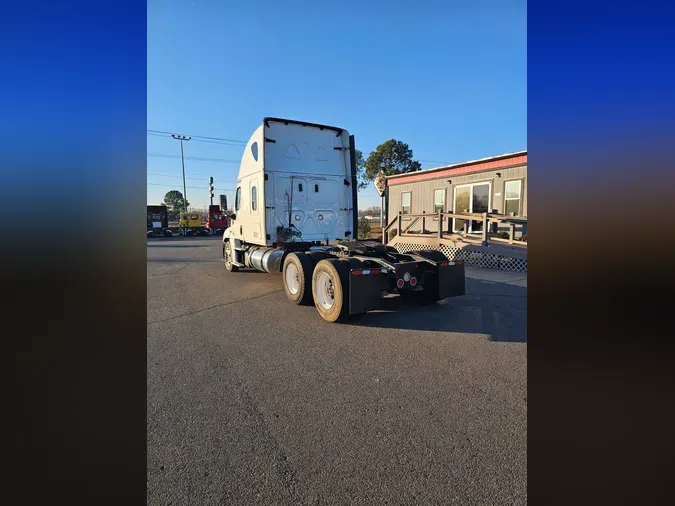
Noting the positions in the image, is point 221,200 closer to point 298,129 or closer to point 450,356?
point 298,129

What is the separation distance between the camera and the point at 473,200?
558 inches

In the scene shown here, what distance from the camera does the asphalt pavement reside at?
2205 millimetres

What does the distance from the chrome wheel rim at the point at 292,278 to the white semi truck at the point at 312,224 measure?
0.06ft

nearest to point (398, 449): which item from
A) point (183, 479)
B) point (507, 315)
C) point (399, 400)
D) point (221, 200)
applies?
point (399, 400)

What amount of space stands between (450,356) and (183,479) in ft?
9.49

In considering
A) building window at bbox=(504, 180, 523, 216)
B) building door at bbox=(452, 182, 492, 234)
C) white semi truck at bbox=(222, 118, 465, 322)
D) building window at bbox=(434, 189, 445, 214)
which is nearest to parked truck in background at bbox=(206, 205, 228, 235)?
building window at bbox=(434, 189, 445, 214)

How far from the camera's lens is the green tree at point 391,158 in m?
32.4

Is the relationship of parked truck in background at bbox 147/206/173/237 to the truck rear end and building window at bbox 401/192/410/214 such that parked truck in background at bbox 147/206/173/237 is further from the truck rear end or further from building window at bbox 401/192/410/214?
the truck rear end

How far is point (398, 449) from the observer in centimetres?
253

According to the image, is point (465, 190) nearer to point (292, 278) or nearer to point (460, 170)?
point (460, 170)

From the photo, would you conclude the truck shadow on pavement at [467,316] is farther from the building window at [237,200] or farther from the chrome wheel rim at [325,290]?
the building window at [237,200]
